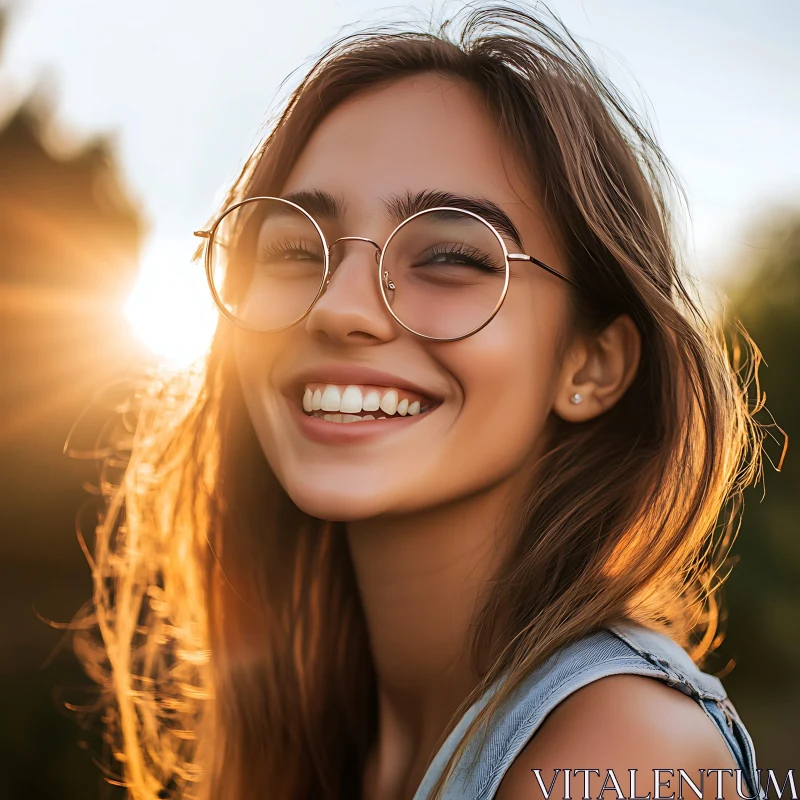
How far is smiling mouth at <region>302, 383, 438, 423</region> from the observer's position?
176 cm

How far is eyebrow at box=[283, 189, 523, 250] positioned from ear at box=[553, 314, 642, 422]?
0.34m

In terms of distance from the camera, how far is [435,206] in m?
1.78

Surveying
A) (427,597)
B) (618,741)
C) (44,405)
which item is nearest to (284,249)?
(427,597)

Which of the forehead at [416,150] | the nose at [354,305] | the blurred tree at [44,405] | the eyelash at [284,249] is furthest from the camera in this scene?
the blurred tree at [44,405]

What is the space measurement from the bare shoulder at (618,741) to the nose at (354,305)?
2.86 ft

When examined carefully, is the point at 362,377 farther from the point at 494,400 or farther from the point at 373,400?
the point at 494,400

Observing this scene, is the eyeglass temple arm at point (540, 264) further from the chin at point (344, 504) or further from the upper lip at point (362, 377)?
the chin at point (344, 504)

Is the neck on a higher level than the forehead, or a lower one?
lower

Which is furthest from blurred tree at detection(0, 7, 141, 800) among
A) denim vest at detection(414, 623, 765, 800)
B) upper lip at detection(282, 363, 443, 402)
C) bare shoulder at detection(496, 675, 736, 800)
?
bare shoulder at detection(496, 675, 736, 800)

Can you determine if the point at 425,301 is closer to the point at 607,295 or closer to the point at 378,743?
Result: the point at 607,295

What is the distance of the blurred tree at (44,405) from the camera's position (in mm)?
4328

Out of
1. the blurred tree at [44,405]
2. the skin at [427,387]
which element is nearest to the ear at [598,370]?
the skin at [427,387]

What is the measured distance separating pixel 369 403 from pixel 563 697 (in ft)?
2.45

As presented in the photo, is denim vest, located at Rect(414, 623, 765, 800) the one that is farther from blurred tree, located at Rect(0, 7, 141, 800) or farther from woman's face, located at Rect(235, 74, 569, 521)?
blurred tree, located at Rect(0, 7, 141, 800)
